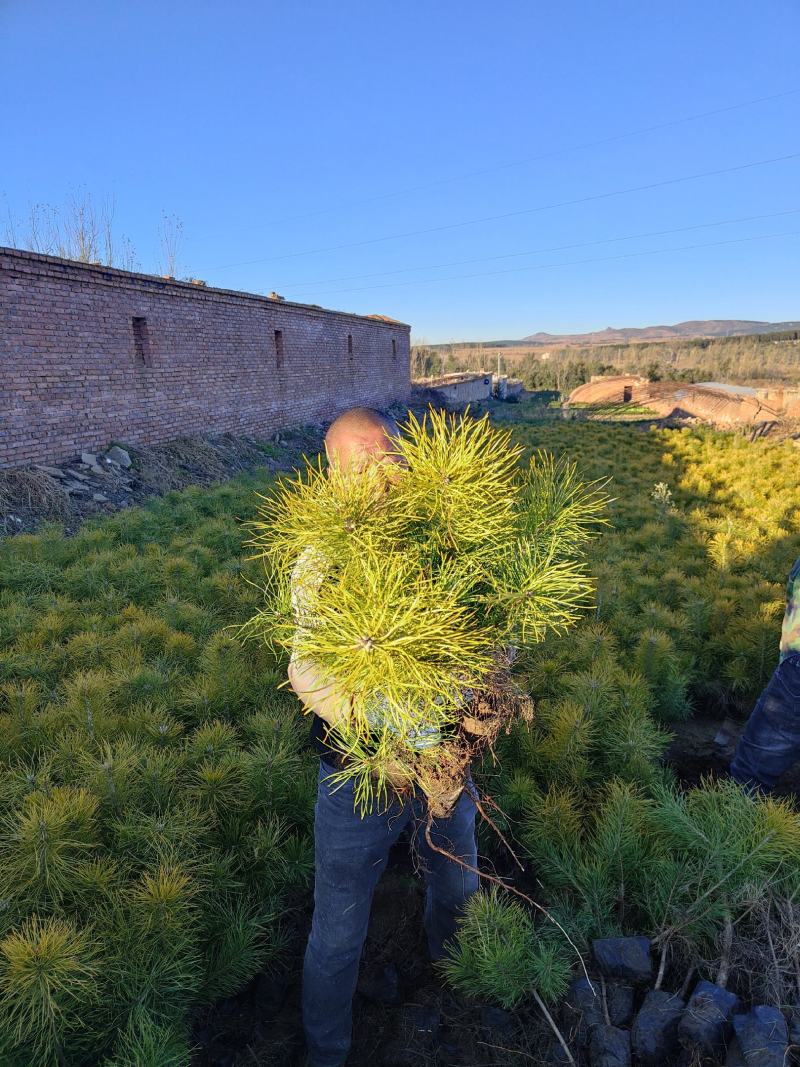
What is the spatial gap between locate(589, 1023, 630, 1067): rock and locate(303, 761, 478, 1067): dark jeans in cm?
45

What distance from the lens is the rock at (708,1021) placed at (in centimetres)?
123

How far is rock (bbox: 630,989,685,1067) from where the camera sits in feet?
4.18

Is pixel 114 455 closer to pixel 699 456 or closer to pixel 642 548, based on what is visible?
pixel 642 548

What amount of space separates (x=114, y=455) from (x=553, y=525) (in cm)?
873

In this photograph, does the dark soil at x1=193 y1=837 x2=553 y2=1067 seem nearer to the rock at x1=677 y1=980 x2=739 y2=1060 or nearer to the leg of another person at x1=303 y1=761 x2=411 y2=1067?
the leg of another person at x1=303 y1=761 x2=411 y2=1067

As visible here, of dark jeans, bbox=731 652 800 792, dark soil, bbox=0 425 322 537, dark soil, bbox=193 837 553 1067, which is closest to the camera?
dark soil, bbox=193 837 553 1067

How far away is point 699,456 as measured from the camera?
916 cm

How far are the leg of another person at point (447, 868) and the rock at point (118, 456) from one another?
8142 mm

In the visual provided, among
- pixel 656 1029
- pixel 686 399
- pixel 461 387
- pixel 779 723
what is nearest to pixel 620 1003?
pixel 656 1029

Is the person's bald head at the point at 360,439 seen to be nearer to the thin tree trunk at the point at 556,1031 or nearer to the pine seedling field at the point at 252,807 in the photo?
the pine seedling field at the point at 252,807

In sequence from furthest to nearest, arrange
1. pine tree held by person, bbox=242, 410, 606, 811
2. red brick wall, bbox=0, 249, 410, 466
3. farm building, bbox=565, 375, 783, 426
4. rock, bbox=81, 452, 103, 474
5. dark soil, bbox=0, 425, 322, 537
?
1. farm building, bbox=565, 375, 783, 426
2. rock, bbox=81, 452, 103, 474
3. red brick wall, bbox=0, 249, 410, 466
4. dark soil, bbox=0, 425, 322, 537
5. pine tree held by person, bbox=242, 410, 606, 811

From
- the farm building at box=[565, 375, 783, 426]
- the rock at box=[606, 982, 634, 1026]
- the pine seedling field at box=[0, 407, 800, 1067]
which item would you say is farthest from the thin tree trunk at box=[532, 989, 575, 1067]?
the farm building at box=[565, 375, 783, 426]

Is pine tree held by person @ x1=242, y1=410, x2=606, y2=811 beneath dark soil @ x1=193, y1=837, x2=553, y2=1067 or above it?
above

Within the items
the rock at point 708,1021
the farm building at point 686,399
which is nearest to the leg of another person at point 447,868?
the rock at point 708,1021
